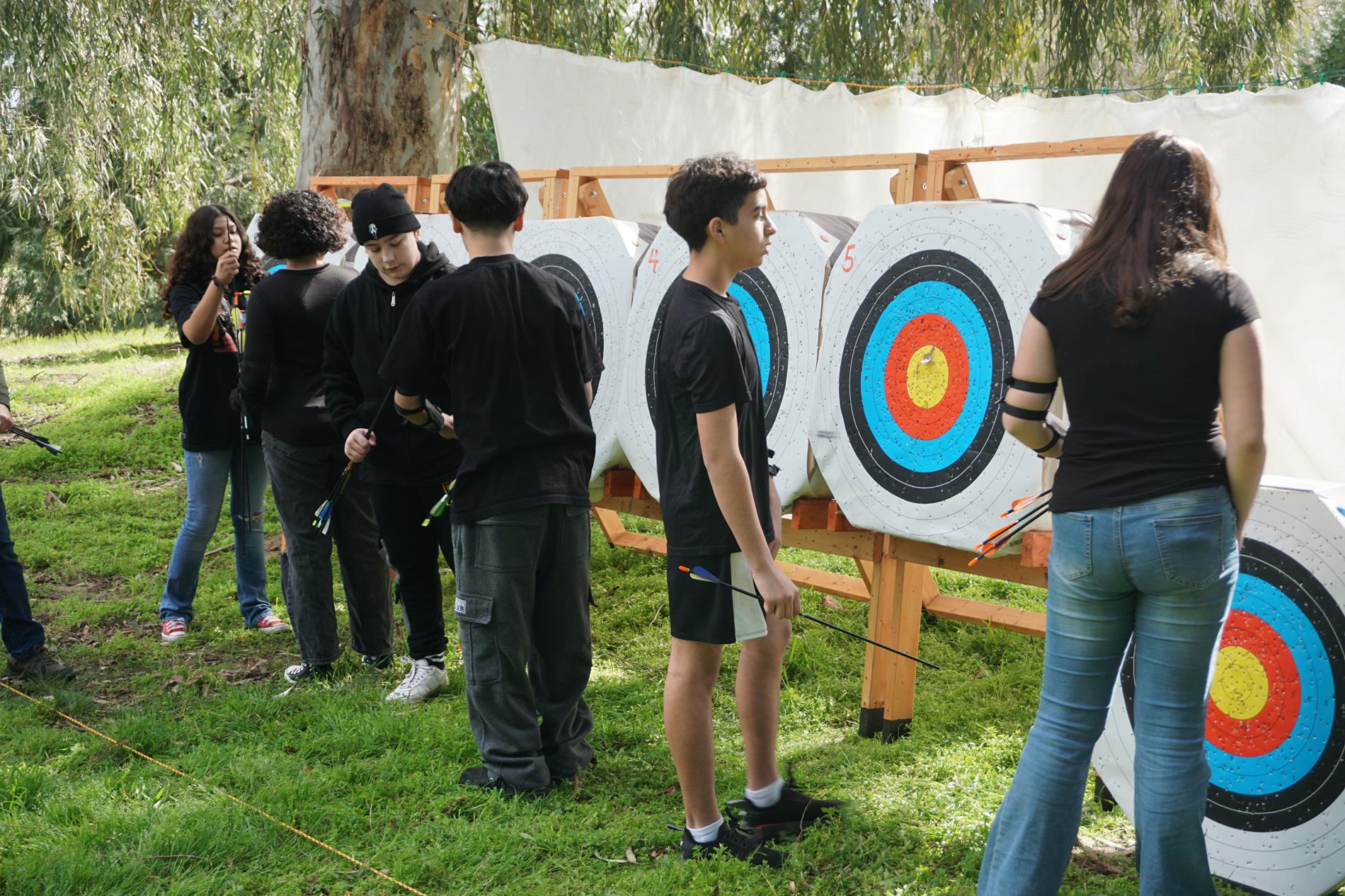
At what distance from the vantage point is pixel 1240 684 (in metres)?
2.51

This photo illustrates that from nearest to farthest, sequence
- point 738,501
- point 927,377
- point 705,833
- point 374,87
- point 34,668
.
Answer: point 738,501
point 705,833
point 927,377
point 34,668
point 374,87

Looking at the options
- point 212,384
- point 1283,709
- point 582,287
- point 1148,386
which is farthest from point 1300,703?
point 212,384

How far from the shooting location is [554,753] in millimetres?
3203

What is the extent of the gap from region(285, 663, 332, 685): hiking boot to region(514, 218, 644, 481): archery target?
112 cm

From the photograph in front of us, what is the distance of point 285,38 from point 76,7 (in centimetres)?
125

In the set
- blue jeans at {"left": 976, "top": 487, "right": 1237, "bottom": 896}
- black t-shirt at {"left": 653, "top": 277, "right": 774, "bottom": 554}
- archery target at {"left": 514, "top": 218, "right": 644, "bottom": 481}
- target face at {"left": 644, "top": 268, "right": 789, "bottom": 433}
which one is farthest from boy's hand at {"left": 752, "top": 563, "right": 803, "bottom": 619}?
archery target at {"left": 514, "top": 218, "right": 644, "bottom": 481}

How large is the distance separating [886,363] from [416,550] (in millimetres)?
1541

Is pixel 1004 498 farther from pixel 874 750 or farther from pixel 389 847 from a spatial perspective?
pixel 389 847

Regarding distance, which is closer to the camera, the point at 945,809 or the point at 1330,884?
the point at 1330,884

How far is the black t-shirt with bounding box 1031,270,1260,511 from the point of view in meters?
1.89

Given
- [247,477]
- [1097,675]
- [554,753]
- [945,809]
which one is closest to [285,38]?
[247,477]

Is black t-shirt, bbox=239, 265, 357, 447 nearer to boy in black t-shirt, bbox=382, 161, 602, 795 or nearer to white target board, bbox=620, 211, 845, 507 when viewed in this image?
boy in black t-shirt, bbox=382, 161, 602, 795

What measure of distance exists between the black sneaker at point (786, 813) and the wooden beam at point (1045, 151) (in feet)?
5.43

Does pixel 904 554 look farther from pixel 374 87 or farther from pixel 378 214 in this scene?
pixel 374 87
